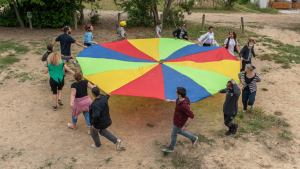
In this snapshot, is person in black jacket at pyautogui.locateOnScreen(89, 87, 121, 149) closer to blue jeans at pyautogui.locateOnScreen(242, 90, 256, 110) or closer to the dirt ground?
the dirt ground

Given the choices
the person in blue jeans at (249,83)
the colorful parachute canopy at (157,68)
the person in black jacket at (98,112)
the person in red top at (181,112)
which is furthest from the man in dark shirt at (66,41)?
the person in blue jeans at (249,83)

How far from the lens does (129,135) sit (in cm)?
581

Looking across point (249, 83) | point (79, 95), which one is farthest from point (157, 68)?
point (249, 83)

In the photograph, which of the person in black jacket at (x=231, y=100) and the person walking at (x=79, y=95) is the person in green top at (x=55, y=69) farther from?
the person in black jacket at (x=231, y=100)

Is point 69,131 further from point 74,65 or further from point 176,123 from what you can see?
point 74,65

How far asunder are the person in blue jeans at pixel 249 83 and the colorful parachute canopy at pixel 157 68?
25 cm

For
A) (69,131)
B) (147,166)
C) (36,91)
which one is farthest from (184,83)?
(36,91)

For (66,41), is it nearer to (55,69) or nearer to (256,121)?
(55,69)

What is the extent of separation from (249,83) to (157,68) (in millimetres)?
2408

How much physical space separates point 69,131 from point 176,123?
2.60m

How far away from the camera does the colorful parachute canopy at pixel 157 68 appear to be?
229 inches

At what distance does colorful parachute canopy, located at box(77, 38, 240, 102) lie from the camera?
581cm

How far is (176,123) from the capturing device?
4.83 m

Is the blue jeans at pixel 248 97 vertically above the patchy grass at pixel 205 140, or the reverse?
the blue jeans at pixel 248 97
